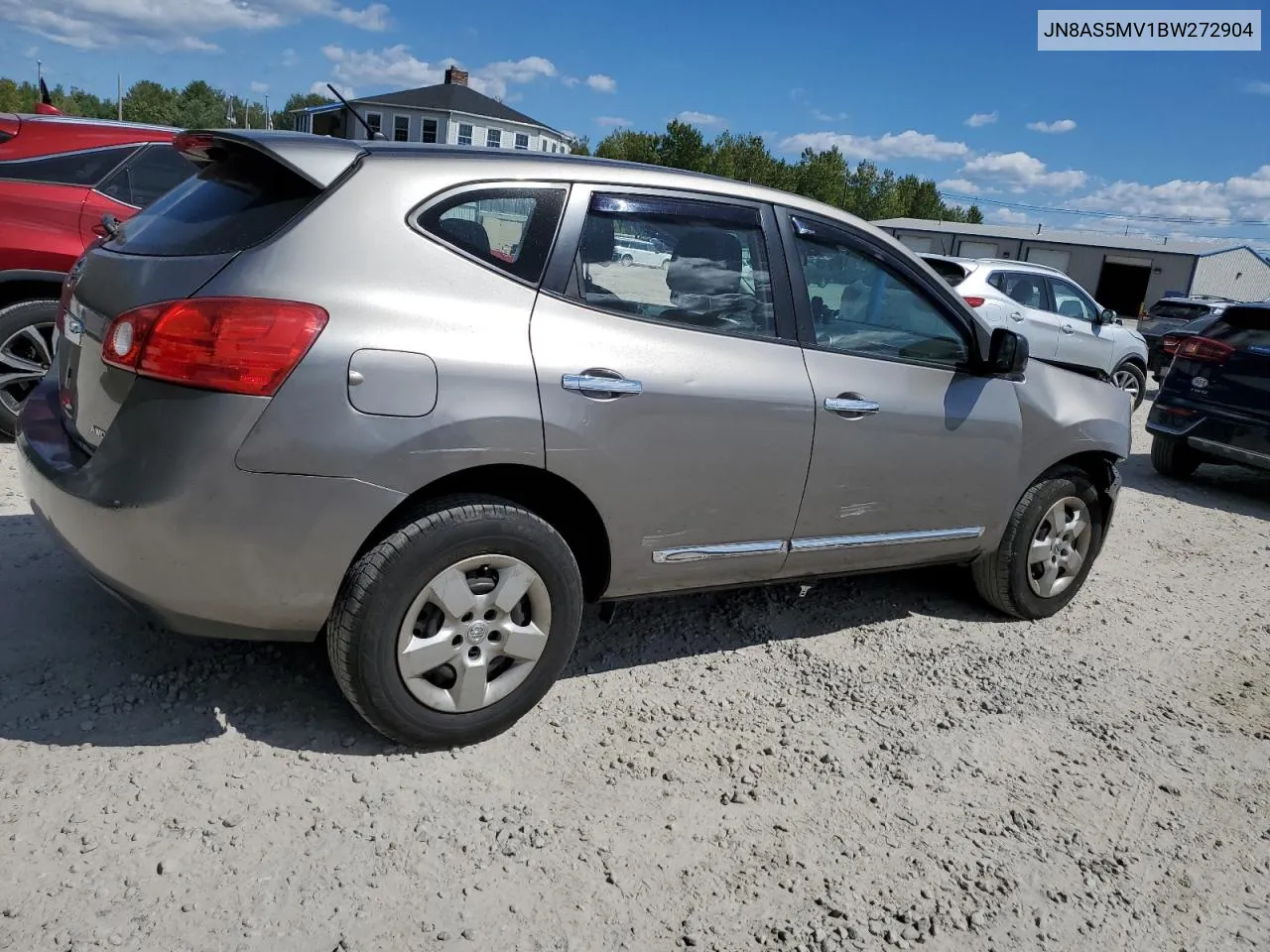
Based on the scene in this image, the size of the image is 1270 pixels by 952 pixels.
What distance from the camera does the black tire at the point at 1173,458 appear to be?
8.68 meters

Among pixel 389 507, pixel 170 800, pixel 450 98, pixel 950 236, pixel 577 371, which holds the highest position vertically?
pixel 450 98

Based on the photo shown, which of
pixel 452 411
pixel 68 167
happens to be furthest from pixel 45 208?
pixel 452 411

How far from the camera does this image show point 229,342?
2.55 metres

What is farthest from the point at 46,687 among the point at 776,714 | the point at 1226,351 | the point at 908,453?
the point at 1226,351

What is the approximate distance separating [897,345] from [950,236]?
57318mm

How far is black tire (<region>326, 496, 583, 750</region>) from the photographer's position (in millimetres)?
2781

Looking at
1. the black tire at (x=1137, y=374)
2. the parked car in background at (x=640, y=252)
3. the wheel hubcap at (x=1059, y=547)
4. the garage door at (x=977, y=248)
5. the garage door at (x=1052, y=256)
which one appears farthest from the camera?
the garage door at (x=977, y=248)

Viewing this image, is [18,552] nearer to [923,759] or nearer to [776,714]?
[776,714]

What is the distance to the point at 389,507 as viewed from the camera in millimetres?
2748

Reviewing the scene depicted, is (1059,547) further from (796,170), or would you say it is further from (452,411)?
(796,170)

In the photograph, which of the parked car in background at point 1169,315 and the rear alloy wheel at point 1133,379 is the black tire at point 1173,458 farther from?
the parked car in background at point 1169,315

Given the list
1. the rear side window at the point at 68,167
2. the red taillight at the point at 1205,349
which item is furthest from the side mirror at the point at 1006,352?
the rear side window at the point at 68,167

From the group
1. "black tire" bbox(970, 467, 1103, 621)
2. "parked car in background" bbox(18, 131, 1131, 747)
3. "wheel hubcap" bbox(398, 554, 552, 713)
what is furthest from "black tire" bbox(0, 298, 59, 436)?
"black tire" bbox(970, 467, 1103, 621)

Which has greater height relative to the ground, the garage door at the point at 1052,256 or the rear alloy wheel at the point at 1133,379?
the garage door at the point at 1052,256
